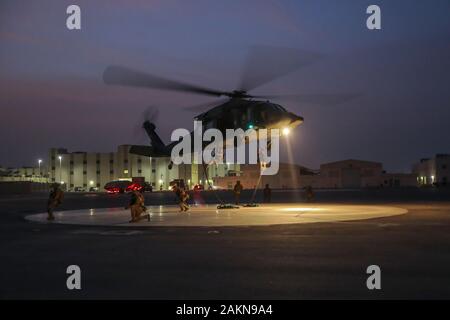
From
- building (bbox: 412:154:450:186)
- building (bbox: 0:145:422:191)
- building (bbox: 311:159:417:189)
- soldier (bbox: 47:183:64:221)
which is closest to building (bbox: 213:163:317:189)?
building (bbox: 0:145:422:191)

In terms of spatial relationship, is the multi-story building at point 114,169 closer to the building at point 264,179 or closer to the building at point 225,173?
the building at point 225,173

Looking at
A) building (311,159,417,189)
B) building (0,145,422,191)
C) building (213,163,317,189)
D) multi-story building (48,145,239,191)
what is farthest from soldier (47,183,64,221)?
building (311,159,417,189)

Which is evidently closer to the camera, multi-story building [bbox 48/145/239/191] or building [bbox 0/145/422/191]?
building [bbox 0/145/422/191]

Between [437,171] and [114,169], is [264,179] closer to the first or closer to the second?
[114,169]

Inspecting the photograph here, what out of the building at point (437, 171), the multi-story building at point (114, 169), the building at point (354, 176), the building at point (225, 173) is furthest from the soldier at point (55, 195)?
the building at point (437, 171)

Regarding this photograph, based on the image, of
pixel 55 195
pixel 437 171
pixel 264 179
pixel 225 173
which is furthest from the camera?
pixel 437 171

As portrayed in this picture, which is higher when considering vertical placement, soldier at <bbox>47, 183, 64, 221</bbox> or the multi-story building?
the multi-story building

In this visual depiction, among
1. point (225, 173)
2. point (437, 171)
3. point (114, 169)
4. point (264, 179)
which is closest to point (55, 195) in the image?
point (264, 179)

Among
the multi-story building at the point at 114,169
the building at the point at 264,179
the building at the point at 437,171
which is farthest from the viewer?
the building at the point at 437,171

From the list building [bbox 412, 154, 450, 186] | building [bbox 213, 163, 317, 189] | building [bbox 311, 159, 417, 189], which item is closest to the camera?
building [bbox 213, 163, 317, 189]

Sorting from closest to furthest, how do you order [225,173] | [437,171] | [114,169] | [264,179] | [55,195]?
[55,195], [264,179], [225,173], [437,171], [114,169]

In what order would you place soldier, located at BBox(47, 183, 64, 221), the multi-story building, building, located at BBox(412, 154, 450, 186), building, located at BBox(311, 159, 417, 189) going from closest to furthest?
soldier, located at BBox(47, 183, 64, 221), building, located at BBox(311, 159, 417, 189), the multi-story building, building, located at BBox(412, 154, 450, 186)

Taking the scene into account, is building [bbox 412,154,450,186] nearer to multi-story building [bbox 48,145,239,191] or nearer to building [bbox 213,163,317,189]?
building [bbox 213,163,317,189]
